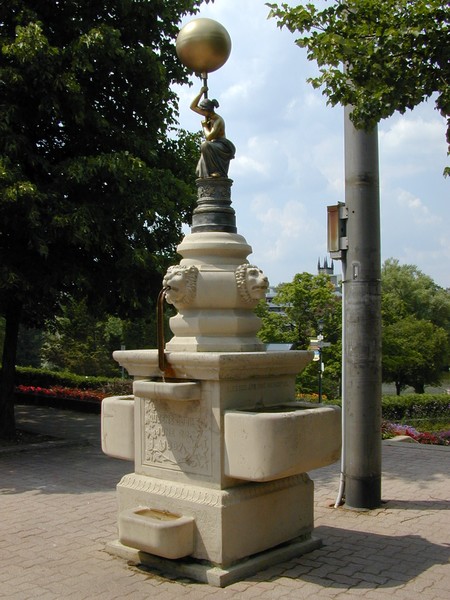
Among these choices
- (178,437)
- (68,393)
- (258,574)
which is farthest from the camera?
(68,393)

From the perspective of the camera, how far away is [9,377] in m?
12.5

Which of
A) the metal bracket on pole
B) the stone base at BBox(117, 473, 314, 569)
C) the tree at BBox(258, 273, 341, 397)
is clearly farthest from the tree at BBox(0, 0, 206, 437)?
the tree at BBox(258, 273, 341, 397)

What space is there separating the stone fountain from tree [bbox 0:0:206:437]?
4.99m

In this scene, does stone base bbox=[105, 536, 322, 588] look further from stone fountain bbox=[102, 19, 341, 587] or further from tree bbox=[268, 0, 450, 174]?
tree bbox=[268, 0, 450, 174]

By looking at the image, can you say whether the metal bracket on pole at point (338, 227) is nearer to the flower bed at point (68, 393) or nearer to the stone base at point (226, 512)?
the stone base at point (226, 512)

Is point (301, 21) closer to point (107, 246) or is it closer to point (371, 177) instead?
point (371, 177)

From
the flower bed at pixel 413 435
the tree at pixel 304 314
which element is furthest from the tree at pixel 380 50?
the tree at pixel 304 314

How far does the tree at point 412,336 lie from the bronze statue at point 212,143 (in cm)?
3018

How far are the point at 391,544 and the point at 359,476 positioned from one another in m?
1.39

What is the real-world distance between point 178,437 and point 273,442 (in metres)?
0.96

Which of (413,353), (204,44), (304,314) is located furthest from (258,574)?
(413,353)

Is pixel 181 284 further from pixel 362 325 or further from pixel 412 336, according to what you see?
pixel 412 336

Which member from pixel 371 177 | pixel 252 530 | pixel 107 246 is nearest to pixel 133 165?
pixel 107 246

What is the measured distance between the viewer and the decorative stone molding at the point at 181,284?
5.46m
